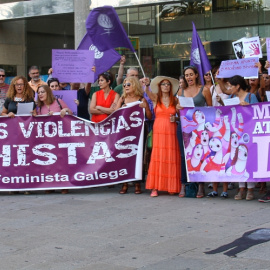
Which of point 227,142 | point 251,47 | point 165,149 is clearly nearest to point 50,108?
point 165,149

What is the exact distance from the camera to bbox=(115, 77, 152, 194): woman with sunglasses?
9.45 meters

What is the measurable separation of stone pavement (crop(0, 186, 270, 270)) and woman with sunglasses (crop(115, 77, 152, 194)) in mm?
154

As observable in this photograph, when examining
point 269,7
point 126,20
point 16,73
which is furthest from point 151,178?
point 16,73

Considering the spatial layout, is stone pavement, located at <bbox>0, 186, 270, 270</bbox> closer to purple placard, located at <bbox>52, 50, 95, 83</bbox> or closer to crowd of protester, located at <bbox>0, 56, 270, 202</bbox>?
crowd of protester, located at <bbox>0, 56, 270, 202</bbox>

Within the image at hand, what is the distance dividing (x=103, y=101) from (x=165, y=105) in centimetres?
116

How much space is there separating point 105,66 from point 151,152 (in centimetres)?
178

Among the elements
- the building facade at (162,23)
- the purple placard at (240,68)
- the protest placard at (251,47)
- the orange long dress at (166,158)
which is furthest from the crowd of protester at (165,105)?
the building facade at (162,23)

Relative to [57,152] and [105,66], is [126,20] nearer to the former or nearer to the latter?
[105,66]

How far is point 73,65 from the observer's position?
9969 mm

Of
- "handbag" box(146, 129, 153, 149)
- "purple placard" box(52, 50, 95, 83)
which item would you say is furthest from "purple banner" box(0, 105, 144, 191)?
"purple placard" box(52, 50, 95, 83)

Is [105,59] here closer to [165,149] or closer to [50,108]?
[50,108]

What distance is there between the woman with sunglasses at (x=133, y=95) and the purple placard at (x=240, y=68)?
1.21 meters

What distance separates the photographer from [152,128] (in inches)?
377

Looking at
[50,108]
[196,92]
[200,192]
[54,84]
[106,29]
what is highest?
[106,29]
